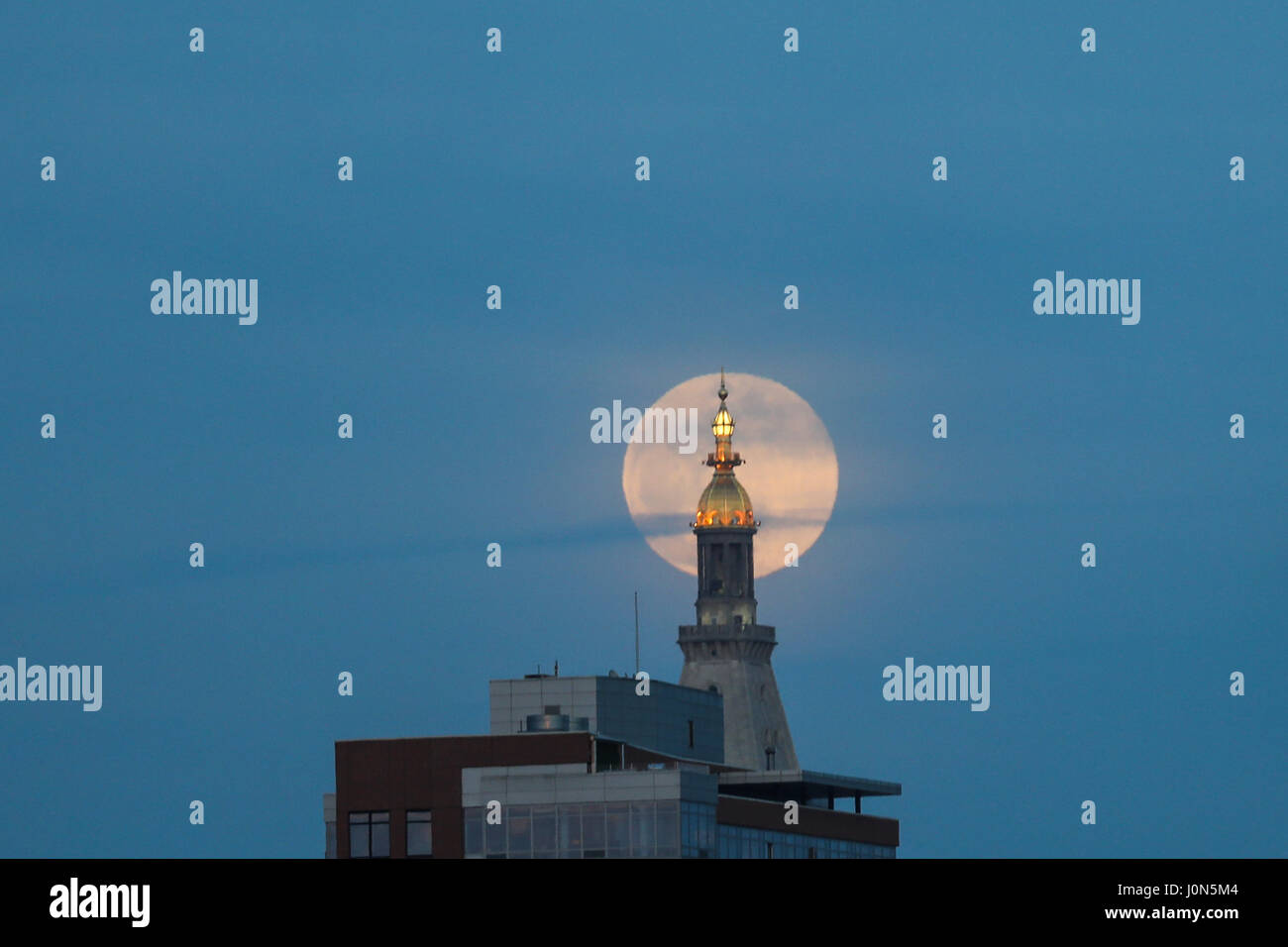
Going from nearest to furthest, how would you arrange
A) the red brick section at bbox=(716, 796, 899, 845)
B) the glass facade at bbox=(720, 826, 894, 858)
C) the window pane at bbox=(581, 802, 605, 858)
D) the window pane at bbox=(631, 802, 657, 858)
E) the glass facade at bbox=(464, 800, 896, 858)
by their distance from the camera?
1. the window pane at bbox=(631, 802, 657, 858)
2. the glass facade at bbox=(464, 800, 896, 858)
3. the window pane at bbox=(581, 802, 605, 858)
4. the glass facade at bbox=(720, 826, 894, 858)
5. the red brick section at bbox=(716, 796, 899, 845)

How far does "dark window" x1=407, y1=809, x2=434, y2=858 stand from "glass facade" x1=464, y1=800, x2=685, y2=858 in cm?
319

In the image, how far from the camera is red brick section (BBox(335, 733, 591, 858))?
145 meters

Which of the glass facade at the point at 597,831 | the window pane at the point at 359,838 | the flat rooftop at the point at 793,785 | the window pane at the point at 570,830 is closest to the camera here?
the glass facade at the point at 597,831

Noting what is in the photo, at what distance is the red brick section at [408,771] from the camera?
14475 cm

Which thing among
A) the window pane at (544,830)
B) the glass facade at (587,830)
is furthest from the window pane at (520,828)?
the window pane at (544,830)

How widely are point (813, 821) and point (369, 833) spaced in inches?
1176

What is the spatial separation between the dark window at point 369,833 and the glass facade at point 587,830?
5751 mm

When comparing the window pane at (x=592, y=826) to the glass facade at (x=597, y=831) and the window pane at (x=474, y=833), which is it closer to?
the glass facade at (x=597, y=831)

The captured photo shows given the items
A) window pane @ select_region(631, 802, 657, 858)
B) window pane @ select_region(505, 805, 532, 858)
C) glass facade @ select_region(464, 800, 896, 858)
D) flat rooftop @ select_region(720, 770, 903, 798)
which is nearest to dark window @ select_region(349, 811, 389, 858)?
glass facade @ select_region(464, 800, 896, 858)

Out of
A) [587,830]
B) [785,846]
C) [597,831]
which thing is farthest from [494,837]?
[785,846]

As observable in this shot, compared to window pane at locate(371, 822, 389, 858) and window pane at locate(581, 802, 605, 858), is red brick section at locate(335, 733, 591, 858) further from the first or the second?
window pane at locate(581, 802, 605, 858)
